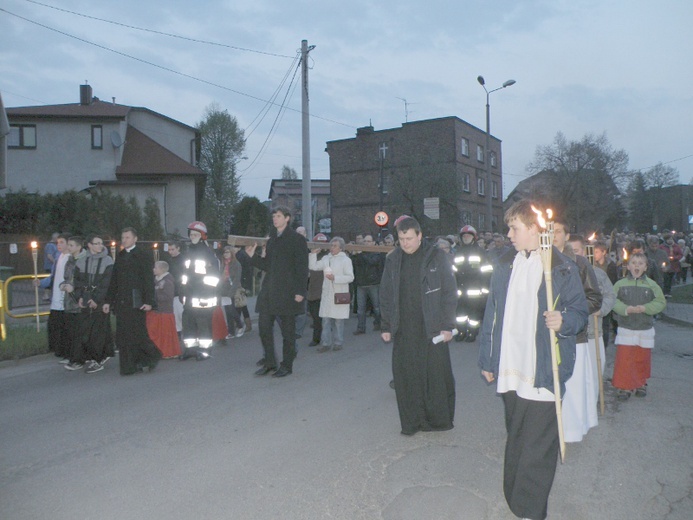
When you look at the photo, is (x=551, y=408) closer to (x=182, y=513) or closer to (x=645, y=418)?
(x=182, y=513)

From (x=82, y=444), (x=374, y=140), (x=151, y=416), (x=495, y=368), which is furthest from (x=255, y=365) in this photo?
(x=374, y=140)

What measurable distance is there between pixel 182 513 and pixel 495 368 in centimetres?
218

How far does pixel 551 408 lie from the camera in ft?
12.1

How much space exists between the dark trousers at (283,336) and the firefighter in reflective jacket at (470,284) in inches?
158

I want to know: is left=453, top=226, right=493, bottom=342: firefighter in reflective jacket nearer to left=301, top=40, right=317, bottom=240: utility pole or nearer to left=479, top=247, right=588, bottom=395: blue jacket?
left=301, top=40, right=317, bottom=240: utility pole

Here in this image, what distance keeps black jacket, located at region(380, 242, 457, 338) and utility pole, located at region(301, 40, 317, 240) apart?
11.7 metres

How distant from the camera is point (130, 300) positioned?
→ 862cm

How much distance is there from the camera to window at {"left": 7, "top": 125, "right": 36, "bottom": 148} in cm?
3331

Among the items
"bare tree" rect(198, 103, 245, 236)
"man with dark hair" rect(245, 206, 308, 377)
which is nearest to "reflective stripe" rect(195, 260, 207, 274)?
"man with dark hair" rect(245, 206, 308, 377)

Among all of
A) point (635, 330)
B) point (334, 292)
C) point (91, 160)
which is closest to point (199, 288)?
point (334, 292)

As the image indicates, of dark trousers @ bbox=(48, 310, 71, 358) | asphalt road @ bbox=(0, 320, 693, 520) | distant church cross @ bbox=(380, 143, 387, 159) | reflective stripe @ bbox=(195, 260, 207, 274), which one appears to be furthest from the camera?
distant church cross @ bbox=(380, 143, 387, 159)

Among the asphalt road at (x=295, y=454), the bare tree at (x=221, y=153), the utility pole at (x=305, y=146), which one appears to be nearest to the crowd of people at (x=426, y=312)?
the asphalt road at (x=295, y=454)

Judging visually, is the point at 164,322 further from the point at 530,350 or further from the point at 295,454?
the point at 530,350

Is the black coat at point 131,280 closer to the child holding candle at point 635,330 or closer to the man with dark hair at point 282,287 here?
the man with dark hair at point 282,287
